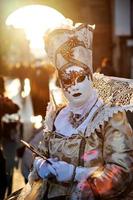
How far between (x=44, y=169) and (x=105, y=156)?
42 centimetres

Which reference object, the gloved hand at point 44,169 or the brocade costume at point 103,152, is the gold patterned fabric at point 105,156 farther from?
the gloved hand at point 44,169

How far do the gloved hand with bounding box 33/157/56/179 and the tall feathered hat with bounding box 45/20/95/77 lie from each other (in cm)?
68

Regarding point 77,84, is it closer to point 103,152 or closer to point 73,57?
point 73,57

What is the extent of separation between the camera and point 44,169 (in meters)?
3.99

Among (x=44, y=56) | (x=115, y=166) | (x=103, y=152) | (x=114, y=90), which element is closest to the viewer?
(x=115, y=166)

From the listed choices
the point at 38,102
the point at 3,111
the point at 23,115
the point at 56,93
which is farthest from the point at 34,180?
the point at 23,115

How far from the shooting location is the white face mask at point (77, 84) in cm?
411

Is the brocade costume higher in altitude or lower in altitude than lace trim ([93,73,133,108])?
lower

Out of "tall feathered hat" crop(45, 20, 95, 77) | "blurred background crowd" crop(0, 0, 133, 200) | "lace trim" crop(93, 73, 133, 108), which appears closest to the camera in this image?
"tall feathered hat" crop(45, 20, 95, 77)

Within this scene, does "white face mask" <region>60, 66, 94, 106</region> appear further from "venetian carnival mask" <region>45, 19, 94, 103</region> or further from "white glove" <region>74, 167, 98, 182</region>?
"white glove" <region>74, 167, 98, 182</region>

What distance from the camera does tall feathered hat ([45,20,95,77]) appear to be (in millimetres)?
4051

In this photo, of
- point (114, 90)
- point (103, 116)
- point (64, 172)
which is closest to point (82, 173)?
point (64, 172)

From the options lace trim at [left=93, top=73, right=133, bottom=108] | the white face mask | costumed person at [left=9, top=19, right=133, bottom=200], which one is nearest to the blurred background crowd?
lace trim at [left=93, top=73, right=133, bottom=108]

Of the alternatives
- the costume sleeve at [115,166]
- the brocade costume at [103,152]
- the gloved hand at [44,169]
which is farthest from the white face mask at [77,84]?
the gloved hand at [44,169]
